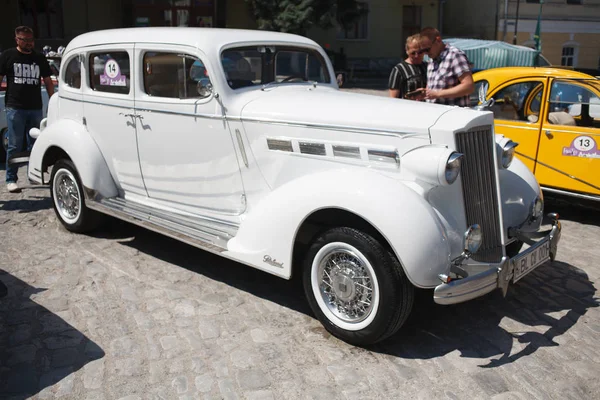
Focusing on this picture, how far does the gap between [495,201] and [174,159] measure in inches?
100.0

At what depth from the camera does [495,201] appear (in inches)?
150

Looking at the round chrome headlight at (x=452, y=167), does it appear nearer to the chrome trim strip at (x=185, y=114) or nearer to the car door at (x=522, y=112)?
the chrome trim strip at (x=185, y=114)

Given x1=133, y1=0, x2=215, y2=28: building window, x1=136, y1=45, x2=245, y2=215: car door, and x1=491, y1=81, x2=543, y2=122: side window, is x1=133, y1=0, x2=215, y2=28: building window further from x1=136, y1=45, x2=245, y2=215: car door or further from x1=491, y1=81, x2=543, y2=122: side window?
x1=136, y1=45, x2=245, y2=215: car door

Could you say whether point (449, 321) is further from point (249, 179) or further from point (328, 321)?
point (249, 179)

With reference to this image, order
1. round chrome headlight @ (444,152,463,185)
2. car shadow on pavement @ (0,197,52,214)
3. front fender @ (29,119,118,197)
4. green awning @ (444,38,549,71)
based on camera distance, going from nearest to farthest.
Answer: round chrome headlight @ (444,152,463,185), front fender @ (29,119,118,197), car shadow on pavement @ (0,197,52,214), green awning @ (444,38,549,71)

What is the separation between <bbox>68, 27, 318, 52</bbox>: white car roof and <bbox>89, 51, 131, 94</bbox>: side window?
123 millimetres

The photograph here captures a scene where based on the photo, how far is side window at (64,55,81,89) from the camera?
5637 millimetres

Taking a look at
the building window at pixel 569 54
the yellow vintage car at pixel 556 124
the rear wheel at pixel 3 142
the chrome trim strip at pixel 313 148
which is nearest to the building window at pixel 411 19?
the building window at pixel 569 54

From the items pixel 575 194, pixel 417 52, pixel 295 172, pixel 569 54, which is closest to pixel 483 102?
pixel 295 172

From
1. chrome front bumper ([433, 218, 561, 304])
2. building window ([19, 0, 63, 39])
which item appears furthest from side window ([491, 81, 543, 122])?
building window ([19, 0, 63, 39])

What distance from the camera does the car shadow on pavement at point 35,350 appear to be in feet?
10.6

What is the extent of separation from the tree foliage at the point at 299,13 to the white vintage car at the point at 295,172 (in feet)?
51.3

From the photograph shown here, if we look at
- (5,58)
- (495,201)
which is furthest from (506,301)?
(5,58)

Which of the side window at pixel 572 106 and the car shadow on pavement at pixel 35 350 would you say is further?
the side window at pixel 572 106
